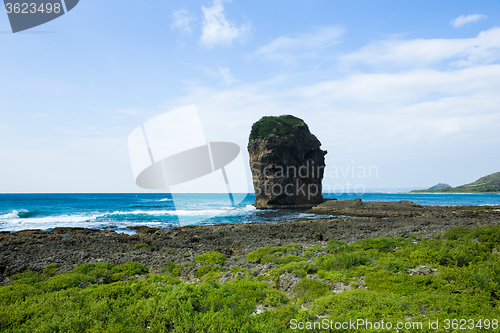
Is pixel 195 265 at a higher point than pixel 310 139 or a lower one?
lower

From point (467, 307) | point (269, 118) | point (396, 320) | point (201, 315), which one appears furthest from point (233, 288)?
point (269, 118)

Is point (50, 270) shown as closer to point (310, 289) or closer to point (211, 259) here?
point (211, 259)

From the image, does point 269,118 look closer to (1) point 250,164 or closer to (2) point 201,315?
(1) point 250,164

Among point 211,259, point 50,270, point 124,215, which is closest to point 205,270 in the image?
point 211,259

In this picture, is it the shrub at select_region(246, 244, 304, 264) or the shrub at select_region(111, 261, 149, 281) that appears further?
the shrub at select_region(246, 244, 304, 264)

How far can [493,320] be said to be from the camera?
4746mm

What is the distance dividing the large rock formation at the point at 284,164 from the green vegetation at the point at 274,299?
4734 centimetres

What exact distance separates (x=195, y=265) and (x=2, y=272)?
860 centimetres

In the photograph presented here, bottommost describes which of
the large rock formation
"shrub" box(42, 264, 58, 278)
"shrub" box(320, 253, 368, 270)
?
"shrub" box(42, 264, 58, 278)

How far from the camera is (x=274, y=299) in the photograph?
6.47 m

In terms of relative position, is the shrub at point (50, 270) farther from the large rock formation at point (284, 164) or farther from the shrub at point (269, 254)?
the large rock formation at point (284, 164)

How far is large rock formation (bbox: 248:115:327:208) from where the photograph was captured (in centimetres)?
5647

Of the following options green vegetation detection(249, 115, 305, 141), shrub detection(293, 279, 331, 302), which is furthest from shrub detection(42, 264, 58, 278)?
green vegetation detection(249, 115, 305, 141)

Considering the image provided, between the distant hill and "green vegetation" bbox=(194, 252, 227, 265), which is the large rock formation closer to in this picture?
"green vegetation" bbox=(194, 252, 227, 265)
